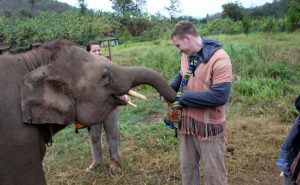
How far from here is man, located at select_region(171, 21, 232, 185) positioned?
137 inches

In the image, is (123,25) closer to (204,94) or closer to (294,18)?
(294,18)

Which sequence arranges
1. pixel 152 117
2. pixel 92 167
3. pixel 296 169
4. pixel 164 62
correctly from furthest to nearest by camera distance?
1. pixel 164 62
2. pixel 152 117
3. pixel 92 167
4. pixel 296 169

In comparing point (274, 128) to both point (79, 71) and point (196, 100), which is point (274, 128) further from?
point (79, 71)

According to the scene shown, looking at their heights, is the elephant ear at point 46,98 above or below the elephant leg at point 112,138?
above

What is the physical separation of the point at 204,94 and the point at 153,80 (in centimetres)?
46

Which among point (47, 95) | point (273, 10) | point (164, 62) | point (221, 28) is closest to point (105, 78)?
point (47, 95)

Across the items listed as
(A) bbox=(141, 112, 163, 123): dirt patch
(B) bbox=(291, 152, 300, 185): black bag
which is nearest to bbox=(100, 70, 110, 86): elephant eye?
(B) bbox=(291, 152, 300, 185): black bag

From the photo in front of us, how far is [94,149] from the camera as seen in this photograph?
5477 mm

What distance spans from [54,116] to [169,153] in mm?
3060

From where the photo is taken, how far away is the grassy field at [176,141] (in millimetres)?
5414

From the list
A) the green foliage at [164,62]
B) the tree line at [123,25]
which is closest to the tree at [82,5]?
the tree line at [123,25]

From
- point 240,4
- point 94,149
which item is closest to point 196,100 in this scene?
point 94,149

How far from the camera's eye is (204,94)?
11.4ft

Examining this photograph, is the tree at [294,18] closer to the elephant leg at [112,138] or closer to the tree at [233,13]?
the tree at [233,13]
